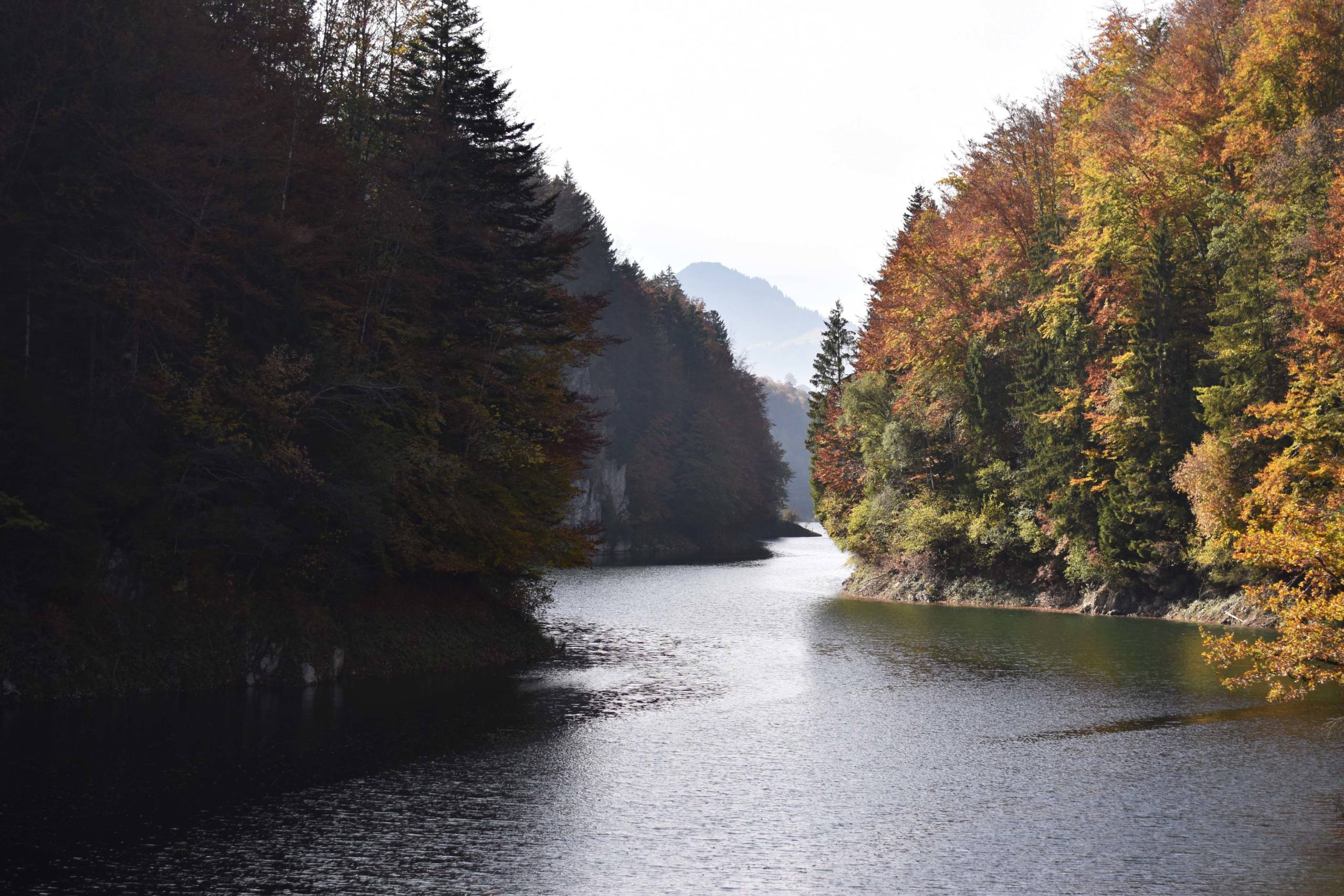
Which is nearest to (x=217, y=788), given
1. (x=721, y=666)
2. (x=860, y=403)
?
(x=721, y=666)

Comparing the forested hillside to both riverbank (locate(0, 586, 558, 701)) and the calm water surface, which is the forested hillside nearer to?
riverbank (locate(0, 586, 558, 701))

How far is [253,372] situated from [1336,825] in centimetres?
2514

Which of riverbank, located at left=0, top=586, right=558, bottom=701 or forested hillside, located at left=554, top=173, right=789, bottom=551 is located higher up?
forested hillside, located at left=554, top=173, right=789, bottom=551

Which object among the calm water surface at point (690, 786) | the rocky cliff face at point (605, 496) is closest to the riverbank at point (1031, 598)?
the calm water surface at point (690, 786)

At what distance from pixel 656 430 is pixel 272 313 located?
264 feet

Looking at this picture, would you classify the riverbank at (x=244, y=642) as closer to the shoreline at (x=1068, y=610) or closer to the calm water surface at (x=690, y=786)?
the calm water surface at (x=690, y=786)

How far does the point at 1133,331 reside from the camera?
44.5 meters

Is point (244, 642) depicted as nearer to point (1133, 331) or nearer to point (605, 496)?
point (1133, 331)

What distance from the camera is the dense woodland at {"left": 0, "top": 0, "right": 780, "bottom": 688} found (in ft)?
80.9

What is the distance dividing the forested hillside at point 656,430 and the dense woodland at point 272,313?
192 feet

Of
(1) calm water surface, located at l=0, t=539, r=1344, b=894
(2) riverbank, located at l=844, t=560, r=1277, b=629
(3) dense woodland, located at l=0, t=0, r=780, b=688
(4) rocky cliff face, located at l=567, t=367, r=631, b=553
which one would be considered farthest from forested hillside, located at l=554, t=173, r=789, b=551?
(1) calm water surface, located at l=0, t=539, r=1344, b=894

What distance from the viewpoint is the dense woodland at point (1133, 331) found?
38156 millimetres

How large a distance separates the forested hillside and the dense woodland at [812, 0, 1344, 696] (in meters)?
39.6

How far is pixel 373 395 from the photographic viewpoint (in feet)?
95.8
